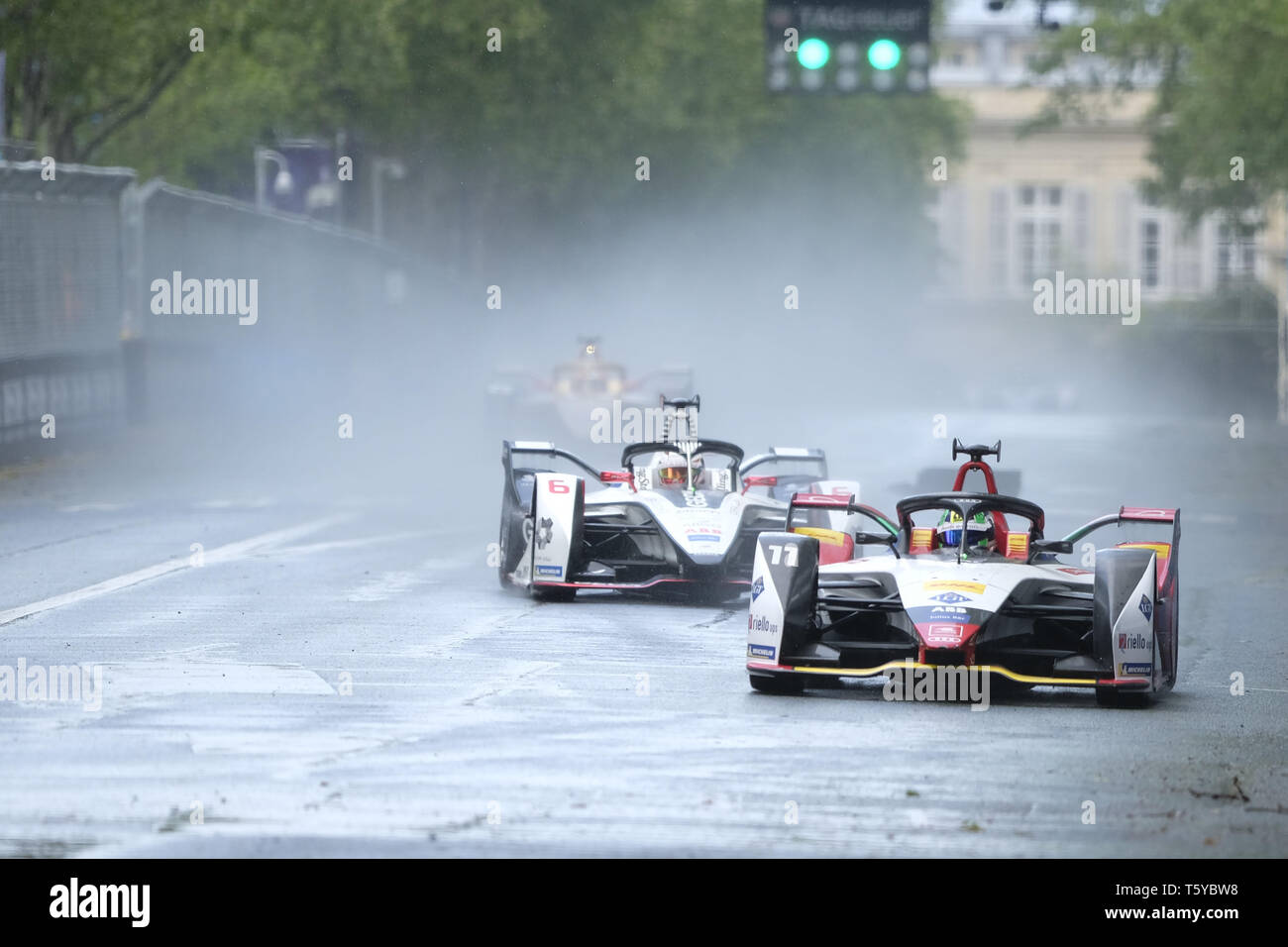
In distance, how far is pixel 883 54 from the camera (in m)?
24.1

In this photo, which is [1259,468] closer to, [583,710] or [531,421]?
[531,421]

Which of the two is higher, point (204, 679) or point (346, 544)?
point (346, 544)

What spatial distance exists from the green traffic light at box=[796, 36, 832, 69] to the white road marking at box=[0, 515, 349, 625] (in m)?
6.61

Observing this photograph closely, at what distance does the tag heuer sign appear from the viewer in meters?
23.8

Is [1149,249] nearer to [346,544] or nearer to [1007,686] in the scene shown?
[346,544]

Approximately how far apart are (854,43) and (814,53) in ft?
1.50

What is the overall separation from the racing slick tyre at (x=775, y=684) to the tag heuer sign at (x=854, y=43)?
13.2m

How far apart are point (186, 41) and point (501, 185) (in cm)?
2082

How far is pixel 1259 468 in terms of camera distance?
36812 mm

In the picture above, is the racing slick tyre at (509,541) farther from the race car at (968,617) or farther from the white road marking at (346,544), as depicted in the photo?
the race car at (968,617)

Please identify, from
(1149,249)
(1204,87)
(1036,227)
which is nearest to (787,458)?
(1204,87)

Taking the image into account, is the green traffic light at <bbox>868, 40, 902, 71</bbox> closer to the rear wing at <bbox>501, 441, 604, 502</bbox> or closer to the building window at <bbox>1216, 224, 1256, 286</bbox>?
the rear wing at <bbox>501, 441, 604, 502</bbox>

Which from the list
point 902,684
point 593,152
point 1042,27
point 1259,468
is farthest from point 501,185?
point 902,684

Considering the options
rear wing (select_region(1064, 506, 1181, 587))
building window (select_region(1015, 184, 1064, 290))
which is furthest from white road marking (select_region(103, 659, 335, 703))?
building window (select_region(1015, 184, 1064, 290))
